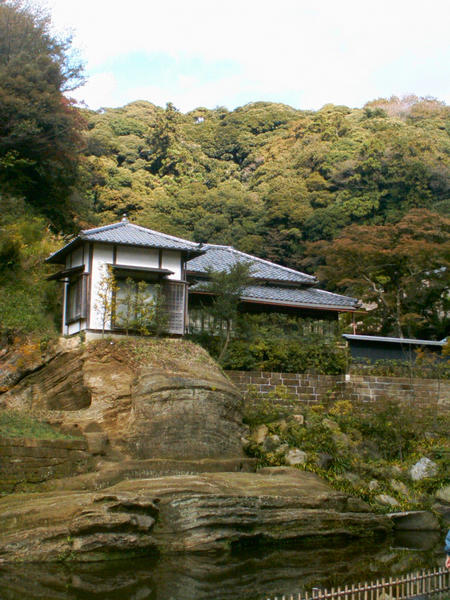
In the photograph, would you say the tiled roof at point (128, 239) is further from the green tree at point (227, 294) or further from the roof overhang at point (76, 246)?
the green tree at point (227, 294)

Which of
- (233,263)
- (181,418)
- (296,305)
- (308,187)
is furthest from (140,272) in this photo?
(308,187)

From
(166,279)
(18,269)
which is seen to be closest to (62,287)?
(18,269)

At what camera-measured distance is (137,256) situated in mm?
21844

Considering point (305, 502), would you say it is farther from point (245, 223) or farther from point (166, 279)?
point (245, 223)

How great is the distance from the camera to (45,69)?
2528 centimetres

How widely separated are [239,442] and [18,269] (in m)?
11.1

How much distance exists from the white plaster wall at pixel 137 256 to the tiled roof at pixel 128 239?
33 cm

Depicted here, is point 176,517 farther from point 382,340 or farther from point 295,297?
point 382,340

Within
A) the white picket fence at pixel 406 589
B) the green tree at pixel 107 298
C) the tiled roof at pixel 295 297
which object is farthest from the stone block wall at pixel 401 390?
the white picket fence at pixel 406 589

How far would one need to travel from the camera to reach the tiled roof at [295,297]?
24.8m

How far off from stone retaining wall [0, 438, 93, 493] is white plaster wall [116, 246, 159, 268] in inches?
287

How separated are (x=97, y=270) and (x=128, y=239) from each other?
146 centimetres

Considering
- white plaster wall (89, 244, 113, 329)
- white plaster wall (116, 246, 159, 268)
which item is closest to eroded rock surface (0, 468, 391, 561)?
white plaster wall (89, 244, 113, 329)

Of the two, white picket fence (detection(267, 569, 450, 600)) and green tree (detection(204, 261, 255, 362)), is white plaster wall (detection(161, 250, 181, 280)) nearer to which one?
green tree (detection(204, 261, 255, 362))
